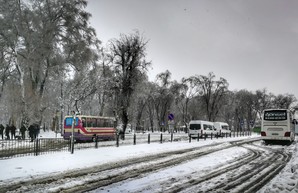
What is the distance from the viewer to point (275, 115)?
24.6 metres

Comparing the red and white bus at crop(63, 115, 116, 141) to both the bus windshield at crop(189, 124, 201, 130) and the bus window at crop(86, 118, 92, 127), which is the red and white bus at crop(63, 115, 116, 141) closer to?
the bus window at crop(86, 118, 92, 127)

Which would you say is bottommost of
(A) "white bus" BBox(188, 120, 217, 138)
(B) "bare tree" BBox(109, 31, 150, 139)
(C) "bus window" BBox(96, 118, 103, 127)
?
(A) "white bus" BBox(188, 120, 217, 138)

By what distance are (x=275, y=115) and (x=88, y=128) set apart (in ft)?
58.8

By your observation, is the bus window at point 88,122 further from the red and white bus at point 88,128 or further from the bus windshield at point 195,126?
the bus windshield at point 195,126

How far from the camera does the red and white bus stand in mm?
28234

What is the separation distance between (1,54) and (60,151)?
1422 cm

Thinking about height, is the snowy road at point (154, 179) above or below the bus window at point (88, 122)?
below

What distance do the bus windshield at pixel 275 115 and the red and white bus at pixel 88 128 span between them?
16993mm

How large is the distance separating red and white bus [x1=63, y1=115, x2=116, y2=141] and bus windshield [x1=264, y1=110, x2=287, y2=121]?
16993mm

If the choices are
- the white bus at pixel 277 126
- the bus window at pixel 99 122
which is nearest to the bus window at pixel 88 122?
the bus window at pixel 99 122

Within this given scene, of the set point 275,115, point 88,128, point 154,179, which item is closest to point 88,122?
point 88,128

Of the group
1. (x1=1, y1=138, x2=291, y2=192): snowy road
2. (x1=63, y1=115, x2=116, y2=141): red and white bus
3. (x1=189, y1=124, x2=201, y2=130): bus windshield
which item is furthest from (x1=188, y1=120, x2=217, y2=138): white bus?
(x1=1, y1=138, x2=291, y2=192): snowy road

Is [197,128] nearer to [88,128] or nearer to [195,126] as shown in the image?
[195,126]

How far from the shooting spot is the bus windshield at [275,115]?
2419 cm
